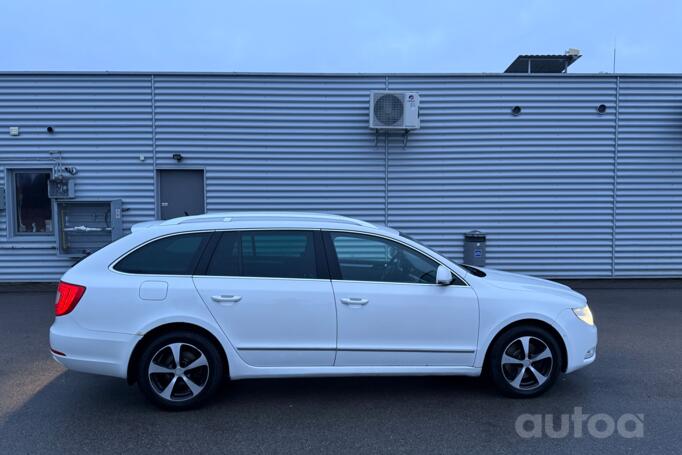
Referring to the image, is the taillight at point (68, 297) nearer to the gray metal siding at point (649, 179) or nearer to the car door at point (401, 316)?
the car door at point (401, 316)

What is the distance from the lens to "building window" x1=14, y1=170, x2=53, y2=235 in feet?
32.3

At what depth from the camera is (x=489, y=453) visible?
3.37 metres

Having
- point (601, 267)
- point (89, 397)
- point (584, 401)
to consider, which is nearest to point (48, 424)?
point (89, 397)

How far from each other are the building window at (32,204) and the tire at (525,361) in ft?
30.0

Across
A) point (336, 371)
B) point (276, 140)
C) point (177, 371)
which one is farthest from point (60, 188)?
point (336, 371)

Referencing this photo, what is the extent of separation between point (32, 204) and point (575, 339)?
32.8 ft

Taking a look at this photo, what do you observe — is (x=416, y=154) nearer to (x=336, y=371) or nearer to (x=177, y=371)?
(x=336, y=371)

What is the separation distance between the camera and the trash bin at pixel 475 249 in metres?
9.59

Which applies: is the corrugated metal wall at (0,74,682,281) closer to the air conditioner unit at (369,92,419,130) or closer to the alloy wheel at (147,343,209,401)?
the air conditioner unit at (369,92,419,130)

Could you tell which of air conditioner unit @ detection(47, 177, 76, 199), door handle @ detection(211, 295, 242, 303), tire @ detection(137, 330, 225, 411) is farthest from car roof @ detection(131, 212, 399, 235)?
air conditioner unit @ detection(47, 177, 76, 199)

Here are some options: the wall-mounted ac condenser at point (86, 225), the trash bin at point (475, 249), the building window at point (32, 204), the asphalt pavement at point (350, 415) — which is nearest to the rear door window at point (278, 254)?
the asphalt pavement at point (350, 415)

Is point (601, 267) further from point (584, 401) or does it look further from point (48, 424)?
point (48, 424)

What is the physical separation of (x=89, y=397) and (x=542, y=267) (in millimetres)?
8474

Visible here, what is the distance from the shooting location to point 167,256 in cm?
413
